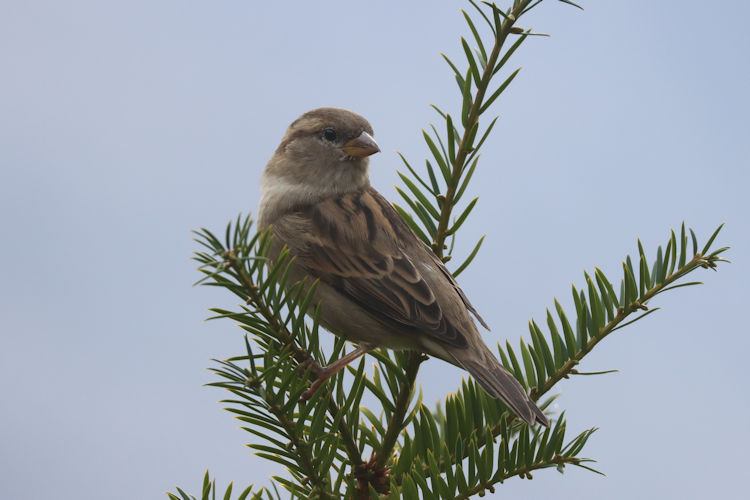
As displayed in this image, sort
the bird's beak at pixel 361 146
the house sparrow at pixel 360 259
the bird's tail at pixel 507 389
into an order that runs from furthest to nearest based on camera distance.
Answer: the bird's beak at pixel 361 146
the house sparrow at pixel 360 259
the bird's tail at pixel 507 389

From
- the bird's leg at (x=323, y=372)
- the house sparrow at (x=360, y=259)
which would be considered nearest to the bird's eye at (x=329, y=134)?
the house sparrow at (x=360, y=259)

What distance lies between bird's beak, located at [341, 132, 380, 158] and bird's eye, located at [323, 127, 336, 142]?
0.05 meters

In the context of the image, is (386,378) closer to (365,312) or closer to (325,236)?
(365,312)

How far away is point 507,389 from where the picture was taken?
4.40 ft

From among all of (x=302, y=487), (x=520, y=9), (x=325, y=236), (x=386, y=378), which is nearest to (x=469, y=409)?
(x=386, y=378)

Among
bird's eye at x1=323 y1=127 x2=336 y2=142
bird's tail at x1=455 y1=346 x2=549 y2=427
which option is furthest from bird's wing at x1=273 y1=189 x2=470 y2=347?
bird's eye at x1=323 y1=127 x2=336 y2=142

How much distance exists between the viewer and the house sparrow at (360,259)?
66.4 inches

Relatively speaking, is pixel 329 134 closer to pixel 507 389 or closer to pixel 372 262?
pixel 372 262

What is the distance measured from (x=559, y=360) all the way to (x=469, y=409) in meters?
0.20

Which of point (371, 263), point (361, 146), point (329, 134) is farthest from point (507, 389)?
point (329, 134)

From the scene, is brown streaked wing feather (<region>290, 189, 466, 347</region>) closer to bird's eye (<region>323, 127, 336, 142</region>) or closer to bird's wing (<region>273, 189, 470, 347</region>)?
bird's wing (<region>273, 189, 470, 347</region>)

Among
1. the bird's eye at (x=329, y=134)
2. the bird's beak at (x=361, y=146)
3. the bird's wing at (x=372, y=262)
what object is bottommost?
the bird's wing at (x=372, y=262)

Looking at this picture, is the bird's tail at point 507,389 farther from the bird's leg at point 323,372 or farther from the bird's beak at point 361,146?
the bird's beak at point 361,146

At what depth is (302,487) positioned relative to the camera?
4.38 ft
